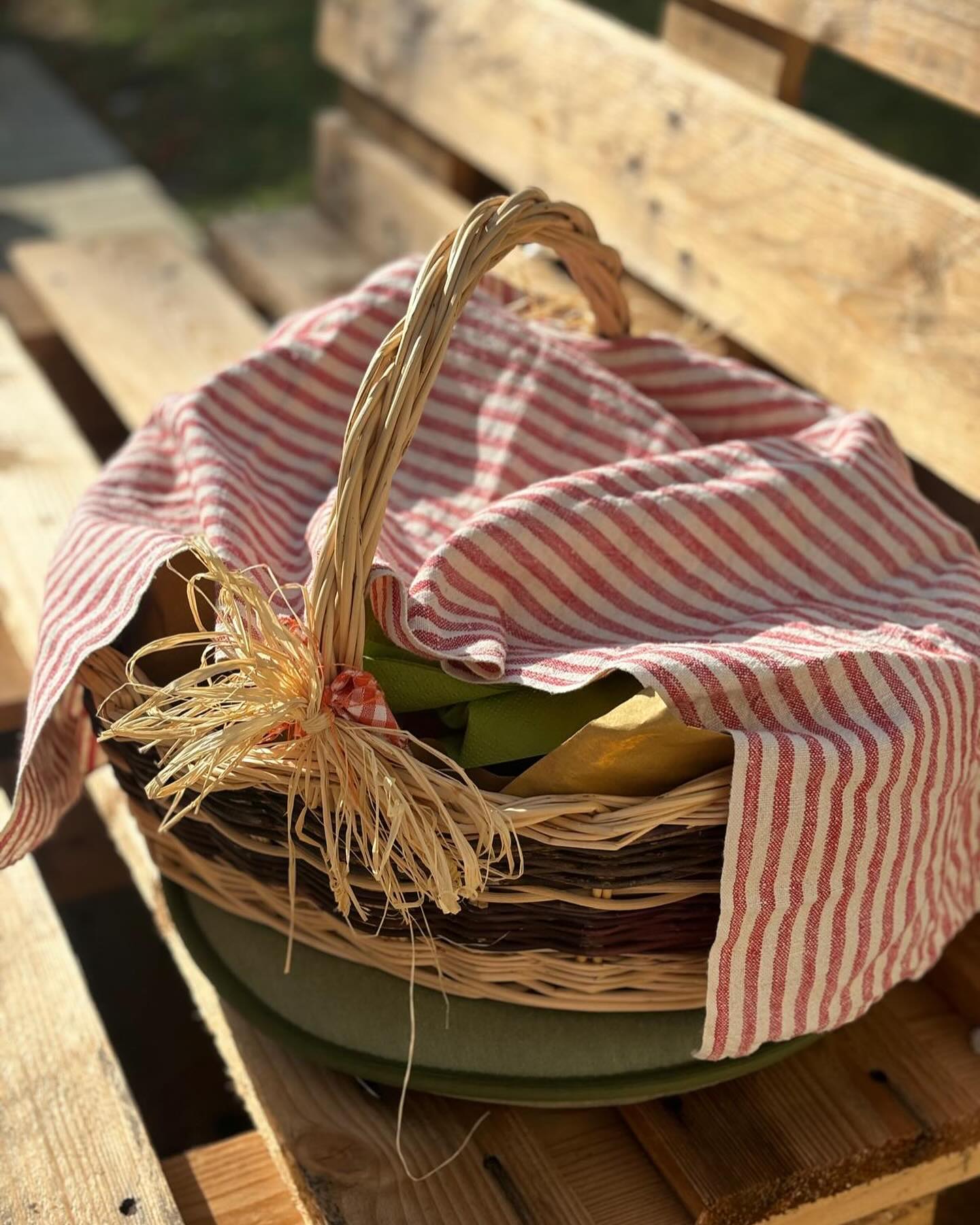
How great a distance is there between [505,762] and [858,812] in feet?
0.71

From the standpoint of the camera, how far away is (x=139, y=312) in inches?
76.8

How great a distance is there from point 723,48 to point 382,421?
1071mm

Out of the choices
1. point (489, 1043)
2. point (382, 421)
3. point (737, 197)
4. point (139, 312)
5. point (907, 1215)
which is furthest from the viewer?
point (139, 312)

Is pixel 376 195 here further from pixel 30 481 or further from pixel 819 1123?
pixel 819 1123

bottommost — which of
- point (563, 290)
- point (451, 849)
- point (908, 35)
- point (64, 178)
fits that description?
point (64, 178)

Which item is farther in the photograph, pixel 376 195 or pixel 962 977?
pixel 376 195

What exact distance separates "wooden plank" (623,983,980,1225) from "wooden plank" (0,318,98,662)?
2.53 feet

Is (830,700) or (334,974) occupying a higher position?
(830,700)

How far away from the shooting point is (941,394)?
1.33 meters

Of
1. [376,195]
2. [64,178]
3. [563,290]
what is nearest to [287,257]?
[376,195]

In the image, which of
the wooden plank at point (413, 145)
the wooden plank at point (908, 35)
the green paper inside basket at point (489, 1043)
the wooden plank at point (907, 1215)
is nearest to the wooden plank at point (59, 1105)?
the green paper inside basket at point (489, 1043)

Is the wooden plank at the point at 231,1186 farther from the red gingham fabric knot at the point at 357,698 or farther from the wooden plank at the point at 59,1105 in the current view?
the red gingham fabric knot at the point at 357,698

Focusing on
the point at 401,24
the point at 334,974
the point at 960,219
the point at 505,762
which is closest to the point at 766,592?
the point at 505,762

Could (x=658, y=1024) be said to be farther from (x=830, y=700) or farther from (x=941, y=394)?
(x=941, y=394)
